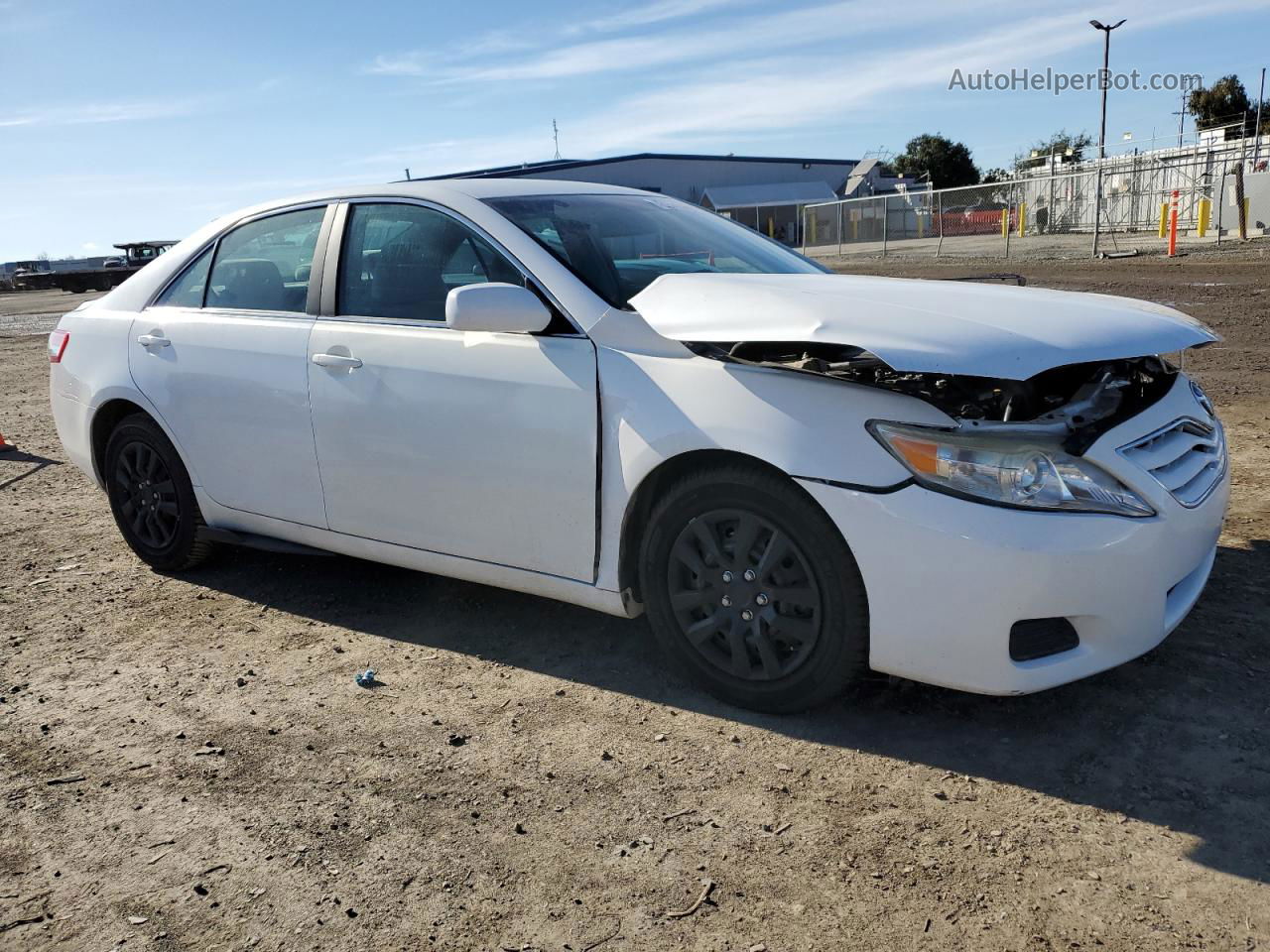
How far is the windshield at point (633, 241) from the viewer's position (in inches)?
148

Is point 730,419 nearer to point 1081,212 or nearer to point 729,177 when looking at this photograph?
point 1081,212

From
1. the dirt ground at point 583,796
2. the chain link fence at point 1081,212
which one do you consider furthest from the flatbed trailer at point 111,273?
the dirt ground at point 583,796

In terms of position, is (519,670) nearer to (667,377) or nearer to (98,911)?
(667,377)

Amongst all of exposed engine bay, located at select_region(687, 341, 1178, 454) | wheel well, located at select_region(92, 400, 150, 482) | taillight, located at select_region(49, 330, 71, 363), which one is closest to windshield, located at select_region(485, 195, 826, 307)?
exposed engine bay, located at select_region(687, 341, 1178, 454)

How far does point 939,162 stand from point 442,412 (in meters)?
91.7

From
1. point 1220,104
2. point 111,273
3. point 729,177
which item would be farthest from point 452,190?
point 1220,104

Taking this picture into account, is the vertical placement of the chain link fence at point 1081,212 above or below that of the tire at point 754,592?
above

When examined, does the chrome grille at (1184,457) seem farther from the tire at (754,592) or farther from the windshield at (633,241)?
the windshield at (633,241)

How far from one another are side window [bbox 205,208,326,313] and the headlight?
263cm

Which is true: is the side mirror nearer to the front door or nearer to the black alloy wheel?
the front door

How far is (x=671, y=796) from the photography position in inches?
117

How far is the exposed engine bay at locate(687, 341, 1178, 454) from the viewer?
300 cm

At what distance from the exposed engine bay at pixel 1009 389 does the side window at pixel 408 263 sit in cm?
97

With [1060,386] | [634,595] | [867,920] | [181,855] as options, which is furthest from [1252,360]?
[181,855]
